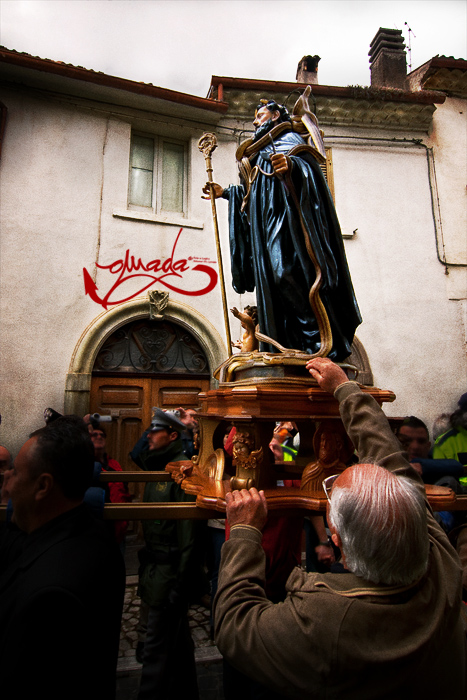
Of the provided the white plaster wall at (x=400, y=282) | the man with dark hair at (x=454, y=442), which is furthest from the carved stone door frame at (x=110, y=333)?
the man with dark hair at (x=454, y=442)

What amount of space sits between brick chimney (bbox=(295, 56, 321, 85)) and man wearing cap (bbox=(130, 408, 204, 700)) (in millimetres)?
7708

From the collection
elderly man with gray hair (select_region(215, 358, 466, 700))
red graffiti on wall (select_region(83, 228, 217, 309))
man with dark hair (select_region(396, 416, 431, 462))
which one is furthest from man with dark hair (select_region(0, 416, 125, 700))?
red graffiti on wall (select_region(83, 228, 217, 309))

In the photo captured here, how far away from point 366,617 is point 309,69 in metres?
9.40

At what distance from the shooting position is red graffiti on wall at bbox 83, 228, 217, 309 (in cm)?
601

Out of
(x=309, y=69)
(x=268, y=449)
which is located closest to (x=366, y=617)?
(x=268, y=449)

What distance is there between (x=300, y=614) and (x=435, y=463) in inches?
71.9

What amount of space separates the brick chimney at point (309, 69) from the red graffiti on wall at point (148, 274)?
14.0 ft

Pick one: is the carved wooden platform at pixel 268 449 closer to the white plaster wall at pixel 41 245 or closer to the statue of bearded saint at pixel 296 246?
the statue of bearded saint at pixel 296 246

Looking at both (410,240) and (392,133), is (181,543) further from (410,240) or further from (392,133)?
Result: (392,133)

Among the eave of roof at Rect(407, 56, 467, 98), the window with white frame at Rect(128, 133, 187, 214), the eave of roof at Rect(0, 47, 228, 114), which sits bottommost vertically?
the window with white frame at Rect(128, 133, 187, 214)

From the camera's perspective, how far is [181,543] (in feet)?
9.03

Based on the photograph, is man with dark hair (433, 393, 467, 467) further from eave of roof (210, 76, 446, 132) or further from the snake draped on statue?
eave of roof (210, 76, 446, 132)

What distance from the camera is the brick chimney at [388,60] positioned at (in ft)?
27.1

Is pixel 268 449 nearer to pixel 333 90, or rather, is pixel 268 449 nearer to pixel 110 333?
pixel 110 333
